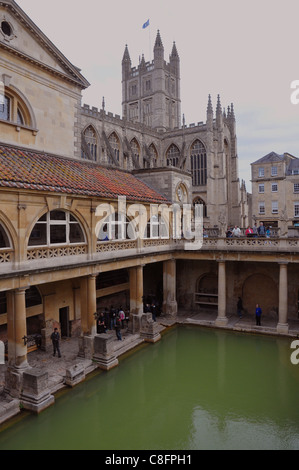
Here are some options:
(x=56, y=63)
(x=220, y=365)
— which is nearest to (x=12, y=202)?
(x=56, y=63)

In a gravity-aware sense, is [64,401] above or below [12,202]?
below

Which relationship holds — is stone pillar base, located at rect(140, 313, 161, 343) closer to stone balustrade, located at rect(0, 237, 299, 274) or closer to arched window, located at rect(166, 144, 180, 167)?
stone balustrade, located at rect(0, 237, 299, 274)

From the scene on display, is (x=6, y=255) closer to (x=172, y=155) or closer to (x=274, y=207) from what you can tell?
(x=274, y=207)

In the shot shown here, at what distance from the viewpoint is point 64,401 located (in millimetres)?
13820

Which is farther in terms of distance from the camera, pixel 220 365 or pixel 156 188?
pixel 156 188

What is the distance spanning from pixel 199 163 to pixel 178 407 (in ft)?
→ 154

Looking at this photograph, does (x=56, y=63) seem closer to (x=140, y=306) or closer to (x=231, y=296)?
(x=140, y=306)

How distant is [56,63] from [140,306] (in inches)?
601

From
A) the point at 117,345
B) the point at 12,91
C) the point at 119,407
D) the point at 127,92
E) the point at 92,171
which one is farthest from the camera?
the point at 127,92

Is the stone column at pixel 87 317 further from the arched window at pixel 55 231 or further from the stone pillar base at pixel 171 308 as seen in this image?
the stone pillar base at pixel 171 308

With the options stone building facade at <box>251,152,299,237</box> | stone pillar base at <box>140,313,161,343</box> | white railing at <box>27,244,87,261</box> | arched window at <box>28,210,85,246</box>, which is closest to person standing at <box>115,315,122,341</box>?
stone pillar base at <box>140,313,161,343</box>

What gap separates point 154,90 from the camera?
7175 centimetres

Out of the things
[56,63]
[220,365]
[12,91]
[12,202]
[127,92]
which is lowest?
[220,365]
